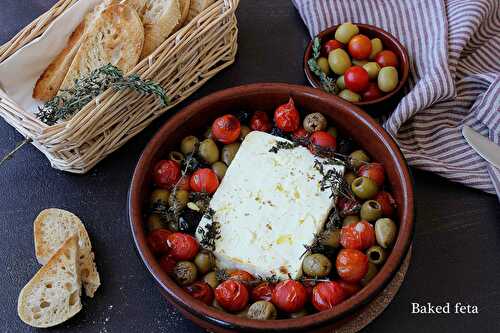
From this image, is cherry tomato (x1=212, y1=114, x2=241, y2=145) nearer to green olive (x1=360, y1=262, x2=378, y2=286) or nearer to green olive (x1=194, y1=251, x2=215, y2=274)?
green olive (x1=194, y1=251, x2=215, y2=274)

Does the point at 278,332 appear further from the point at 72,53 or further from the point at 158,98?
the point at 72,53

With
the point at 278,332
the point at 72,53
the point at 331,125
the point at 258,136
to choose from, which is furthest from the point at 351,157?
the point at 72,53

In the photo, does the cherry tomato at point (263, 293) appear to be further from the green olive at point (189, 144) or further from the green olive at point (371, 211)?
the green olive at point (189, 144)

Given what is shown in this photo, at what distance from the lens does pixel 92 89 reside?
1534mm

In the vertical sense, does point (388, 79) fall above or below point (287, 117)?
below

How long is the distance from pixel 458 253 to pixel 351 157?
1.19 ft

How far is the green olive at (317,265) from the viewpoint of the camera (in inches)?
53.2

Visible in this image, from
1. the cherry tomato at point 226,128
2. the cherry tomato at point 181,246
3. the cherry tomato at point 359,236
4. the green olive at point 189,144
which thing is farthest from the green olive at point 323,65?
the cherry tomato at point 181,246

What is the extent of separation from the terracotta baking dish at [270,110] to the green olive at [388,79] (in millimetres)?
228

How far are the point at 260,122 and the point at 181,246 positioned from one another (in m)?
0.42

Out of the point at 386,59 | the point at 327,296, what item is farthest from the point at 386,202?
the point at 386,59

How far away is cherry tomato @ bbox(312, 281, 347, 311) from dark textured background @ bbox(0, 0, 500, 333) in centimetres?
19

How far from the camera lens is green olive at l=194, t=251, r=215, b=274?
1.39m

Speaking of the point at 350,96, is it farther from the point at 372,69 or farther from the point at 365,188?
the point at 365,188
